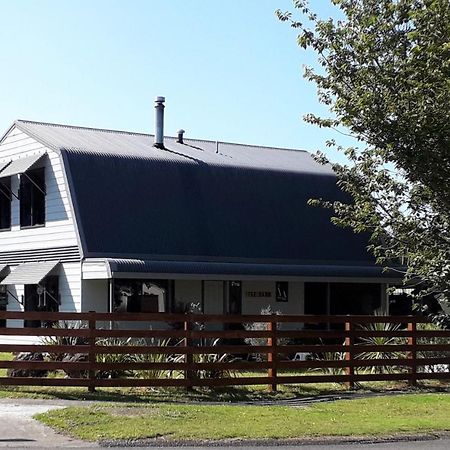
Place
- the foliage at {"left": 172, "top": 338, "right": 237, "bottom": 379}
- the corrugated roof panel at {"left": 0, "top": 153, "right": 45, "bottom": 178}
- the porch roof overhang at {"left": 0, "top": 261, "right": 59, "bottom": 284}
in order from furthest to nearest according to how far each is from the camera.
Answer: the corrugated roof panel at {"left": 0, "top": 153, "right": 45, "bottom": 178}, the porch roof overhang at {"left": 0, "top": 261, "right": 59, "bottom": 284}, the foliage at {"left": 172, "top": 338, "right": 237, "bottom": 379}

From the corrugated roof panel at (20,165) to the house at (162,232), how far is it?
0.06 metres

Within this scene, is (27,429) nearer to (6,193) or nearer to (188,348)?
(188,348)

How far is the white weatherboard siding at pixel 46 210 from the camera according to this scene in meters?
24.2

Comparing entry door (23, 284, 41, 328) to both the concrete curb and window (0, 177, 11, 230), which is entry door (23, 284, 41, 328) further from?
the concrete curb

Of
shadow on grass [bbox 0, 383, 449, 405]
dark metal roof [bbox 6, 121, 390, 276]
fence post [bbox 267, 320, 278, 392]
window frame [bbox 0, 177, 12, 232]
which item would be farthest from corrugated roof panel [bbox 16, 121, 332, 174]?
shadow on grass [bbox 0, 383, 449, 405]

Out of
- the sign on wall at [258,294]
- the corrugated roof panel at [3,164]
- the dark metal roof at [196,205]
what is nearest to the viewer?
the dark metal roof at [196,205]

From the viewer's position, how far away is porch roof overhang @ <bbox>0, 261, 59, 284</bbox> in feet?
80.0

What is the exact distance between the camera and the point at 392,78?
44.8ft

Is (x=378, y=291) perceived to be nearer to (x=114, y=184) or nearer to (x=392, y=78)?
(x=114, y=184)

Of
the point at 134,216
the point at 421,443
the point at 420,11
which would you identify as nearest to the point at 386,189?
the point at 420,11

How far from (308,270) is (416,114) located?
12.9 m

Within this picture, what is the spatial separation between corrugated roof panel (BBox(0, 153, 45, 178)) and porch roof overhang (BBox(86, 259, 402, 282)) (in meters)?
4.62

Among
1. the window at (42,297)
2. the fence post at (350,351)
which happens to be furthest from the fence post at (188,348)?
the window at (42,297)

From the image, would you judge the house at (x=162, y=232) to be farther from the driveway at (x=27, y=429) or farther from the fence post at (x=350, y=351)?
the driveway at (x=27, y=429)
